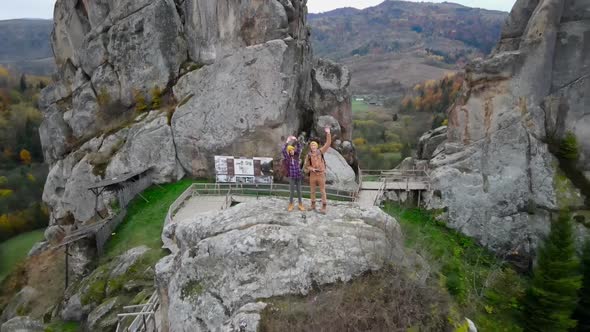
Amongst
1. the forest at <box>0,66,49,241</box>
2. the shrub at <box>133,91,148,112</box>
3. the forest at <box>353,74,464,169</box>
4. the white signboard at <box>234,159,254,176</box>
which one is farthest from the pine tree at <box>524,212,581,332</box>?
the forest at <box>0,66,49,241</box>

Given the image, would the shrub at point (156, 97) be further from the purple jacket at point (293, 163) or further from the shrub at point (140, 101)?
the purple jacket at point (293, 163)

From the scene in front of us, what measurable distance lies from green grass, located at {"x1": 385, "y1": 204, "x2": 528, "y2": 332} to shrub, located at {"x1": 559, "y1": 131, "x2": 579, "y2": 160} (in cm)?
622

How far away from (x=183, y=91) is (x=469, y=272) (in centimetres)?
1967

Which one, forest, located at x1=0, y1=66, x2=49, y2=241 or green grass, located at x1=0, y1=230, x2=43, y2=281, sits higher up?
forest, located at x1=0, y1=66, x2=49, y2=241

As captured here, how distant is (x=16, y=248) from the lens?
44062mm

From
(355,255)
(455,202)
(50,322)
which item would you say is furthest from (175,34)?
(355,255)

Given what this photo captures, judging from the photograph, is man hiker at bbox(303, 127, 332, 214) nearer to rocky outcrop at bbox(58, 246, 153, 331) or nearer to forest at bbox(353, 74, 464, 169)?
rocky outcrop at bbox(58, 246, 153, 331)

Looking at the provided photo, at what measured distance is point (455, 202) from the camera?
20578 mm

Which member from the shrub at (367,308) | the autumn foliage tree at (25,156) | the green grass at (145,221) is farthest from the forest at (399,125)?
the autumn foliage tree at (25,156)

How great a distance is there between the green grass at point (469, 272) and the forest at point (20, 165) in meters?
47.0

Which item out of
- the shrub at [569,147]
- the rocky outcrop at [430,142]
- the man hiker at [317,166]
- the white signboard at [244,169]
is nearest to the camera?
the man hiker at [317,166]

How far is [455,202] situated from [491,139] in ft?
12.2

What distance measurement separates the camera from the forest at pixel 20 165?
1900 inches

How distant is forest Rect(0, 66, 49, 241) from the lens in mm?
48250
